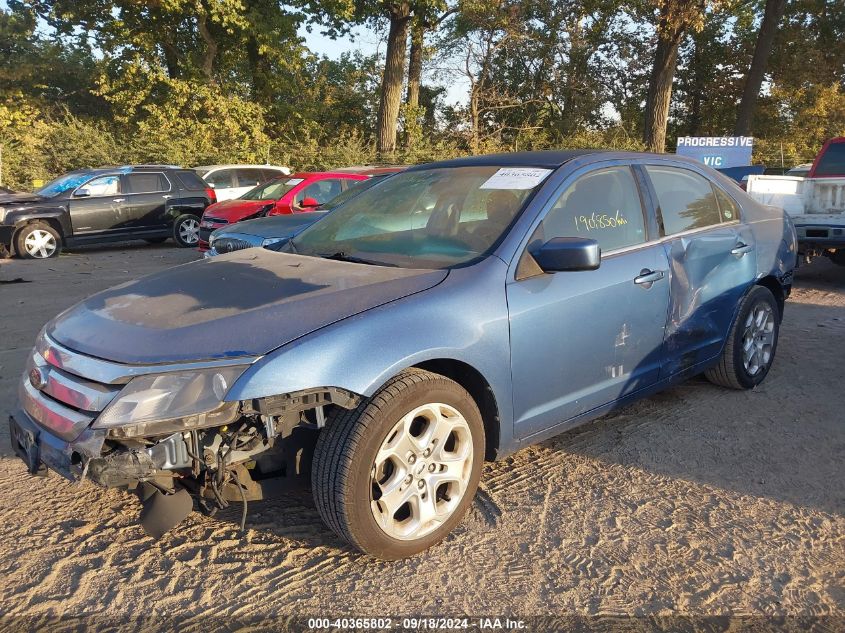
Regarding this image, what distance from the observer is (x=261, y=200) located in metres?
11.5

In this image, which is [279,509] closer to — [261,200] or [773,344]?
[773,344]

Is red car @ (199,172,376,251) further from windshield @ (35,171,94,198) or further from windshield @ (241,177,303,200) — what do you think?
windshield @ (35,171,94,198)

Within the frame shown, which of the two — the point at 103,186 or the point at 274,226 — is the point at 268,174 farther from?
the point at 274,226

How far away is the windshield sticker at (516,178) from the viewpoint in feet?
11.9

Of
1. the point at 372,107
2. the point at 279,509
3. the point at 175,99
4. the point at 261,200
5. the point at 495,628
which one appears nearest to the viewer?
the point at 495,628

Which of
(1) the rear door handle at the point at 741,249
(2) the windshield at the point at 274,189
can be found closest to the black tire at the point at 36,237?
(2) the windshield at the point at 274,189

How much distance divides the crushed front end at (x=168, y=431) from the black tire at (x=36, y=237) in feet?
35.4

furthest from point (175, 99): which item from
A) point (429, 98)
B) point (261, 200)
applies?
point (261, 200)

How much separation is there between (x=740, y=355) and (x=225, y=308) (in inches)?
138

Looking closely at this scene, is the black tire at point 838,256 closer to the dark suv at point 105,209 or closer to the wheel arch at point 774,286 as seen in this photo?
the wheel arch at point 774,286

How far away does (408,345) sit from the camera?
9.10 ft

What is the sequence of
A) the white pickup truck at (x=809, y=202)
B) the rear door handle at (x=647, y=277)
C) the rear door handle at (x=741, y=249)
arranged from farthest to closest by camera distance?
the white pickup truck at (x=809, y=202) → the rear door handle at (x=741, y=249) → the rear door handle at (x=647, y=277)

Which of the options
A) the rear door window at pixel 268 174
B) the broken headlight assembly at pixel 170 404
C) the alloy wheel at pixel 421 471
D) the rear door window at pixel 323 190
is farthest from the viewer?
the rear door window at pixel 268 174

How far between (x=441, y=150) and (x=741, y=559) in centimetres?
2269
